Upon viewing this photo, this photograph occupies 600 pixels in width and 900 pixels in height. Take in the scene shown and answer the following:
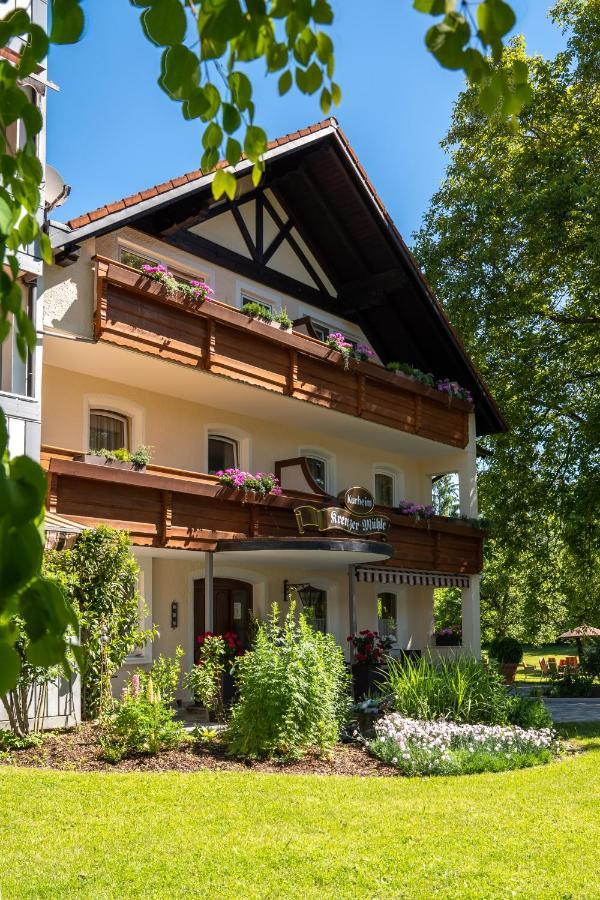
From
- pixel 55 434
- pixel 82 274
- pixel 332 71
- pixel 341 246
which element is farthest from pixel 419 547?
pixel 332 71

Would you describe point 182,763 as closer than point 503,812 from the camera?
No

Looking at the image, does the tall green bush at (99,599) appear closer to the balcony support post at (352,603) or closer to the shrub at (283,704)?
the shrub at (283,704)

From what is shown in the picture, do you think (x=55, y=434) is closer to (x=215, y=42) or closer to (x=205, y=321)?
(x=205, y=321)

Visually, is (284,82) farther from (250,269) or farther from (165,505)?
(250,269)

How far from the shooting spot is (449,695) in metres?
13.7

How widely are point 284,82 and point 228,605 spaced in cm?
1712

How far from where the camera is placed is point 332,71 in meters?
2.84

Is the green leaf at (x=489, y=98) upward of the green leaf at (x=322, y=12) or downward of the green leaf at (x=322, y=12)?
downward

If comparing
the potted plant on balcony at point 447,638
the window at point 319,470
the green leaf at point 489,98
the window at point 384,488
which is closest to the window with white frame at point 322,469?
the window at point 319,470

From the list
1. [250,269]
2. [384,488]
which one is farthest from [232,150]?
[384,488]

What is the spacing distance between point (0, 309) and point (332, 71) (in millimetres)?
1236

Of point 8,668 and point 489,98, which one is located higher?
point 489,98

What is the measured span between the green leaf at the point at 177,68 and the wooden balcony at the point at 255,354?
1210 centimetres

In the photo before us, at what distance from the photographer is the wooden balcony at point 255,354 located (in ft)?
48.4
